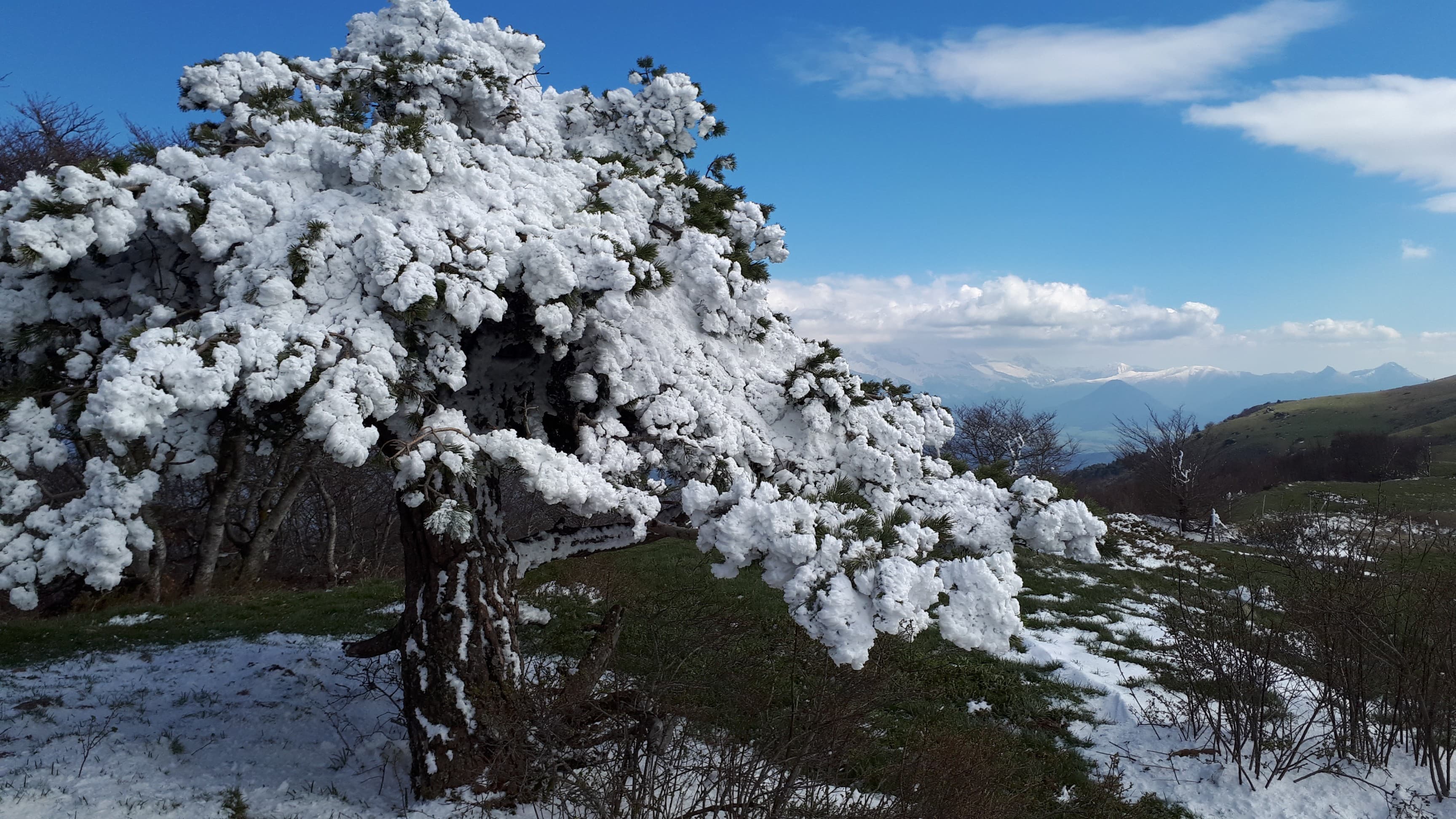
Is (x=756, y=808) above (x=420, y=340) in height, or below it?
below

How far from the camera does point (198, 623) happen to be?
370 inches

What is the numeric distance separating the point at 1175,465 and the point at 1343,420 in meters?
73.7

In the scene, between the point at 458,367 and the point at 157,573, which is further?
the point at 157,573

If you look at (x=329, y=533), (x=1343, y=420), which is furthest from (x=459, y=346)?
(x=1343, y=420)

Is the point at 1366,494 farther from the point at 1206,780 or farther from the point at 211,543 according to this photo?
the point at 211,543

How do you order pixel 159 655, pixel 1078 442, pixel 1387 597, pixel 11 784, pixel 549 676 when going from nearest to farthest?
pixel 11 784 → pixel 549 676 → pixel 1387 597 → pixel 159 655 → pixel 1078 442

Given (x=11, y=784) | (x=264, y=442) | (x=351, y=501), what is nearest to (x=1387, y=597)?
(x=264, y=442)

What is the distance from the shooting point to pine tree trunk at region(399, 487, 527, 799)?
4.50 m

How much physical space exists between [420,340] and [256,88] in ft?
7.99

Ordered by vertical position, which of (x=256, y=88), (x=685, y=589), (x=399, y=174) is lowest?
(x=685, y=589)

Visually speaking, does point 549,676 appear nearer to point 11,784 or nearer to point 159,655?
point 11,784

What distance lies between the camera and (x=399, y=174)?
413 centimetres

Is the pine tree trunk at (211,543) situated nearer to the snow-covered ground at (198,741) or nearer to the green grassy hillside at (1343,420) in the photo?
the snow-covered ground at (198,741)

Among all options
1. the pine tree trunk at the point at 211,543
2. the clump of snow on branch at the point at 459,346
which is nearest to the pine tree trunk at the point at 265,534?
the pine tree trunk at the point at 211,543
